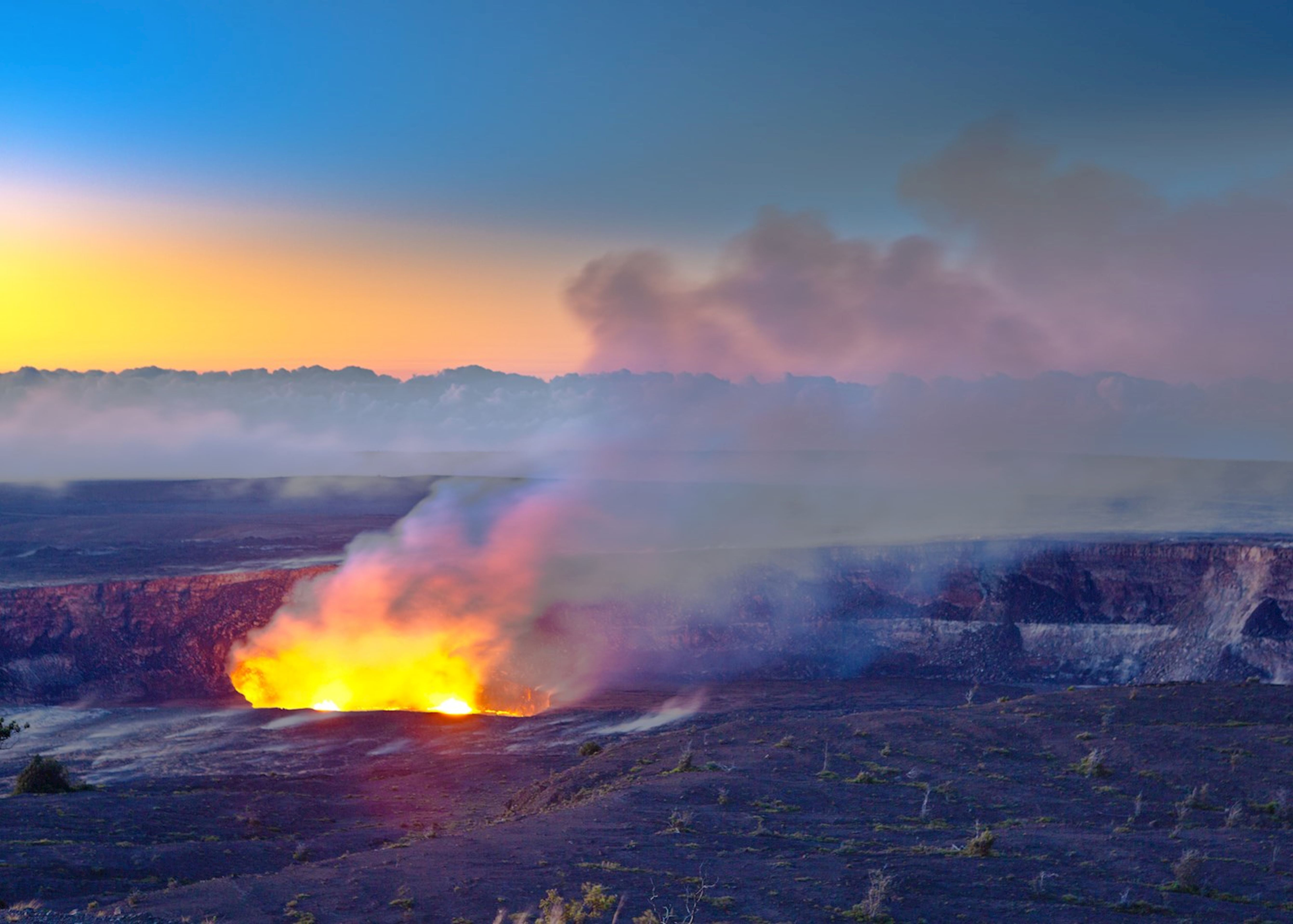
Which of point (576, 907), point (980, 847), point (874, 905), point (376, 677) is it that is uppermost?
point (576, 907)

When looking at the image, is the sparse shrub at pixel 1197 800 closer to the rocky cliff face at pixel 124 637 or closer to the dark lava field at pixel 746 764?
the dark lava field at pixel 746 764

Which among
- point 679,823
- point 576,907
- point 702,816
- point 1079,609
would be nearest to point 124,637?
point 702,816

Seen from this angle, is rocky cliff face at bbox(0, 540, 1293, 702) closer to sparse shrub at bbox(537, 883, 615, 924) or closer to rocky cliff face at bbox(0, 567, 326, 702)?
rocky cliff face at bbox(0, 567, 326, 702)

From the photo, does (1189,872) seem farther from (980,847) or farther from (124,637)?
(124,637)

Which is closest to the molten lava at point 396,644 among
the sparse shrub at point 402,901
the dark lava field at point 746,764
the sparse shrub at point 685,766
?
the dark lava field at point 746,764

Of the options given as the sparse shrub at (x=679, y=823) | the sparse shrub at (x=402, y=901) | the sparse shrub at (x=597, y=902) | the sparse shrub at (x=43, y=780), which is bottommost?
the sparse shrub at (x=43, y=780)

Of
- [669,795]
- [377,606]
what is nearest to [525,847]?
[669,795]

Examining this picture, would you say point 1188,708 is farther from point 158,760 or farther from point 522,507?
point 522,507
